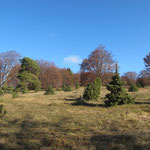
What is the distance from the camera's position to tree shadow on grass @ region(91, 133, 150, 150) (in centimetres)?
289

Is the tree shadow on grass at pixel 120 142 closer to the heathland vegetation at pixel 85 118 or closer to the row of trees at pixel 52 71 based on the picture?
the heathland vegetation at pixel 85 118

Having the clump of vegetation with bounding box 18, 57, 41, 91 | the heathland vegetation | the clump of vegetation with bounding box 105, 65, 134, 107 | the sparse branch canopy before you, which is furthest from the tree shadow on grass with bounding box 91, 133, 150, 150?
the clump of vegetation with bounding box 18, 57, 41, 91

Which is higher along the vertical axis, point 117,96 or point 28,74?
point 28,74

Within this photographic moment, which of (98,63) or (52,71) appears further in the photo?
(52,71)

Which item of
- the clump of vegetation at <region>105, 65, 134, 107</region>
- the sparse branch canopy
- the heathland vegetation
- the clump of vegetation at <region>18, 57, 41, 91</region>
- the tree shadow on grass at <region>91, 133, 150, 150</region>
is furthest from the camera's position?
the clump of vegetation at <region>18, 57, 41, 91</region>

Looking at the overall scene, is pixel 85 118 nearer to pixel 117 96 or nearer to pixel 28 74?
pixel 117 96

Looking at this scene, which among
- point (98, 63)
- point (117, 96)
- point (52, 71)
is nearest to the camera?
point (117, 96)

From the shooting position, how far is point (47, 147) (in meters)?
3.03

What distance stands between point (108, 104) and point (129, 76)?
4720cm

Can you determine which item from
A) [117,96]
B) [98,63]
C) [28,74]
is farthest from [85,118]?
[28,74]

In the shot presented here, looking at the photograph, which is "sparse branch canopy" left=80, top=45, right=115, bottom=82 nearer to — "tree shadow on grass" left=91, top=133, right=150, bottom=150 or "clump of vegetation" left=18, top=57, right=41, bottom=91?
"tree shadow on grass" left=91, top=133, right=150, bottom=150

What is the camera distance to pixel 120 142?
3.13 m

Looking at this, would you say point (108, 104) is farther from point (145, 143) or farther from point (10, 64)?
point (10, 64)

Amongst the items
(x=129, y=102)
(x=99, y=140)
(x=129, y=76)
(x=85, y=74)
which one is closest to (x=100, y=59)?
(x=85, y=74)
